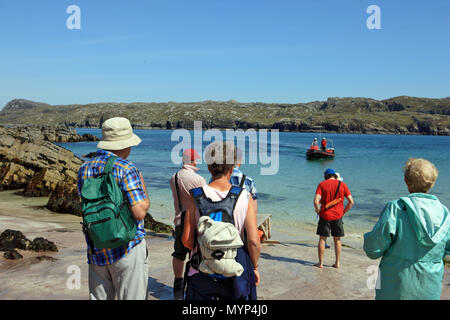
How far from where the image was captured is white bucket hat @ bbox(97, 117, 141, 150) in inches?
130

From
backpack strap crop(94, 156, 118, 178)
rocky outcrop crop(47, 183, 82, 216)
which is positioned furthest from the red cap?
rocky outcrop crop(47, 183, 82, 216)

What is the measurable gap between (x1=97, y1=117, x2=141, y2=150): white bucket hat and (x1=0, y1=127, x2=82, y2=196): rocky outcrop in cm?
1273

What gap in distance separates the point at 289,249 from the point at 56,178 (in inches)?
492

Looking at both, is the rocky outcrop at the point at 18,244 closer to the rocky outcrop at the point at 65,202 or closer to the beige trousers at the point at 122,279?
the beige trousers at the point at 122,279

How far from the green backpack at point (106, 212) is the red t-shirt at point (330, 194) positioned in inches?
173

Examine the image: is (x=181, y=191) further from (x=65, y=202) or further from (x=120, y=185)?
(x=65, y=202)

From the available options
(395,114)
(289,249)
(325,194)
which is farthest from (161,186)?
(395,114)

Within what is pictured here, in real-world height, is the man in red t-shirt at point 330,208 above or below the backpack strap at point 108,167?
below

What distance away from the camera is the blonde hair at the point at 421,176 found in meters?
2.96

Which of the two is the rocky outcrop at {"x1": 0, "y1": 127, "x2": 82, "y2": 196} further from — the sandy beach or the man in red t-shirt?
the man in red t-shirt

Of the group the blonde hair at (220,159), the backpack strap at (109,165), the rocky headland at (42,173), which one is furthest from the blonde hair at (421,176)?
the rocky headland at (42,173)

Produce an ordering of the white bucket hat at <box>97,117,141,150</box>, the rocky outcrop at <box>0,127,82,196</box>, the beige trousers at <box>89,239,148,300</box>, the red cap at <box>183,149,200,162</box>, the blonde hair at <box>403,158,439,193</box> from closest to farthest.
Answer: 1. the blonde hair at <box>403,158,439,193</box>
2. the beige trousers at <box>89,239,148,300</box>
3. the white bucket hat at <box>97,117,141,150</box>
4. the red cap at <box>183,149,200,162</box>
5. the rocky outcrop at <box>0,127,82,196</box>

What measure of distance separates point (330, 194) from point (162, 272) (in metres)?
3.25

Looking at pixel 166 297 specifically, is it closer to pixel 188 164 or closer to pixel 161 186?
pixel 188 164
